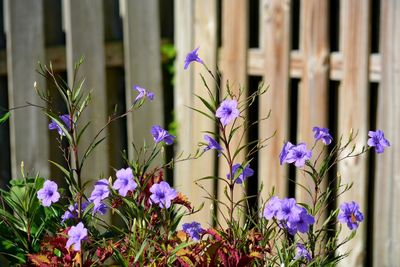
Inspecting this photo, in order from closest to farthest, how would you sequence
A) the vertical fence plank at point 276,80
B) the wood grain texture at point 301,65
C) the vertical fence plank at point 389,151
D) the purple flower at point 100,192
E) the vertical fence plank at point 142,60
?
1. the purple flower at point 100,192
2. the vertical fence plank at point 389,151
3. the wood grain texture at point 301,65
4. the vertical fence plank at point 276,80
5. the vertical fence plank at point 142,60

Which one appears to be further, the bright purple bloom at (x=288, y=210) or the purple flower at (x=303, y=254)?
the purple flower at (x=303, y=254)

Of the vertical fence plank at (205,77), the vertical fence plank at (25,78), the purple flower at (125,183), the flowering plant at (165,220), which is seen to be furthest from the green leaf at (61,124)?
the vertical fence plank at (205,77)

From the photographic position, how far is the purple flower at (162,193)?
1506 mm

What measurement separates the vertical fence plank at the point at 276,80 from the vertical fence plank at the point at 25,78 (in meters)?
0.96

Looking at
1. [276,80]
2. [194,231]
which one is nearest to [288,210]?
[194,231]

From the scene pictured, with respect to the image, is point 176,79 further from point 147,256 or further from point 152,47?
point 147,256

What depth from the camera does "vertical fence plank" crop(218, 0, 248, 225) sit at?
3.91 metres

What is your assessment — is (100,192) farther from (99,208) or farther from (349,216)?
(349,216)

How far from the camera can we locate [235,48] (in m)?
3.96

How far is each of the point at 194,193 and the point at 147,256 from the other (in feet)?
8.49

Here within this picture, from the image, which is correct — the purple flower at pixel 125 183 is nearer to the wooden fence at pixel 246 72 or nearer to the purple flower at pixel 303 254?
the purple flower at pixel 303 254

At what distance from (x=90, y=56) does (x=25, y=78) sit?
37 centimetres

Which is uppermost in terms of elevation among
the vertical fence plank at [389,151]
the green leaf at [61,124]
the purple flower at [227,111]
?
the purple flower at [227,111]

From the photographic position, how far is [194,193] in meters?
4.16
